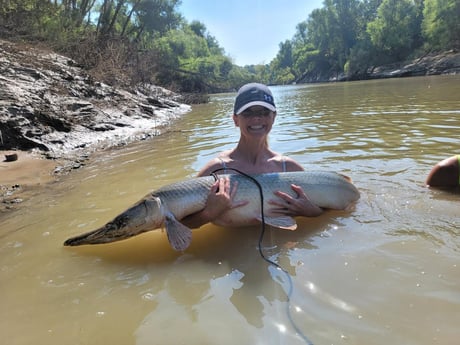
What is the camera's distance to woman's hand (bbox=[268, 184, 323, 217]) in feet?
10.2

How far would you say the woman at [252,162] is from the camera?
9.95ft

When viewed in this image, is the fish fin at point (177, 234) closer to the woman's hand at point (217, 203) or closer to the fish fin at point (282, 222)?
the woman's hand at point (217, 203)

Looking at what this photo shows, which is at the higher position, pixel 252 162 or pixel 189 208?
pixel 252 162

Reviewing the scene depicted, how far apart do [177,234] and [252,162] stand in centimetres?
115

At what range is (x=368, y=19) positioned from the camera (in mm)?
83812

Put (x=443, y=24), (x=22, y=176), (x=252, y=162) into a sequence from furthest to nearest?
(x=443, y=24)
(x=22, y=176)
(x=252, y=162)

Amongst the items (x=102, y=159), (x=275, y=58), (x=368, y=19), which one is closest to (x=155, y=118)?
(x=102, y=159)

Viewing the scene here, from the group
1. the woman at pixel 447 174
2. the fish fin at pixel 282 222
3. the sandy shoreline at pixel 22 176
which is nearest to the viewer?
the fish fin at pixel 282 222

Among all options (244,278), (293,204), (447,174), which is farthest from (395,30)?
(244,278)

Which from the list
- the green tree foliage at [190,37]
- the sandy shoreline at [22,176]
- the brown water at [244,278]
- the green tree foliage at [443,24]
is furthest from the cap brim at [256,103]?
the green tree foliage at [443,24]

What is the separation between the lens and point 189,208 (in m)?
3.03

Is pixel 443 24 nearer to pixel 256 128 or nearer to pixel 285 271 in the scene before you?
pixel 256 128

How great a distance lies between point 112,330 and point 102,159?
5.69m

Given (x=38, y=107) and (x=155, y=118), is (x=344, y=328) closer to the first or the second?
(x=38, y=107)
